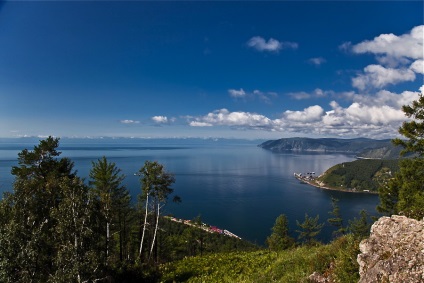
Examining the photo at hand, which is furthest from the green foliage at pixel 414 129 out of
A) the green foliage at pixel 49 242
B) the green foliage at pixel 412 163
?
the green foliage at pixel 49 242

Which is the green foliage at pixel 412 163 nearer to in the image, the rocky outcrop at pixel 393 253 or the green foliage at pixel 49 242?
the rocky outcrop at pixel 393 253

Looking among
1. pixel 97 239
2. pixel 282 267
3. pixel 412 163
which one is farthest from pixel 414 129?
pixel 97 239

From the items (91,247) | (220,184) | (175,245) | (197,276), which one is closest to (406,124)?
(197,276)

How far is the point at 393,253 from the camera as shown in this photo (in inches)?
295

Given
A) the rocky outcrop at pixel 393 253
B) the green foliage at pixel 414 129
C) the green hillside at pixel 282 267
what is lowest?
the green hillside at pixel 282 267

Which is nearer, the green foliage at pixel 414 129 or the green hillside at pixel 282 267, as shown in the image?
the green hillside at pixel 282 267

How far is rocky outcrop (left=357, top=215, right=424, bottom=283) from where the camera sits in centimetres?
688

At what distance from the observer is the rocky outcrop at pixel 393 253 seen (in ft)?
22.6

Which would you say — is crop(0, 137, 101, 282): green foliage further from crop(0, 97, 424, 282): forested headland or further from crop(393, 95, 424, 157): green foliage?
crop(393, 95, 424, 157): green foliage

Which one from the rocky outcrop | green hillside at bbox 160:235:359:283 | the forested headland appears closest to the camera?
the rocky outcrop

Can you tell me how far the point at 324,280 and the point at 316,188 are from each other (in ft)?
614

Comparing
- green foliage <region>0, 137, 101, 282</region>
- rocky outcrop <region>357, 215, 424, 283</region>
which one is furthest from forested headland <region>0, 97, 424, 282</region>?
rocky outcrop <region>357, 215, 424, 283</region>

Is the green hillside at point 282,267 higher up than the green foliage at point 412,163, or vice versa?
the green foliage at point 412,163

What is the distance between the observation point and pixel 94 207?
48.1 ft
